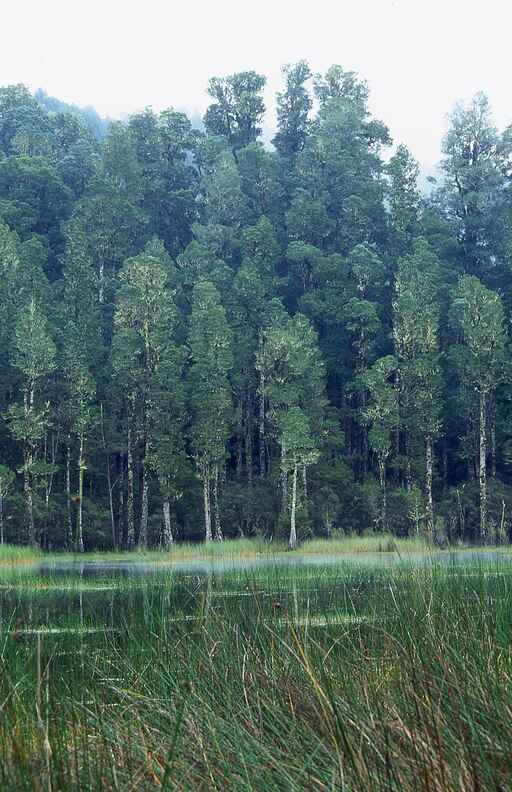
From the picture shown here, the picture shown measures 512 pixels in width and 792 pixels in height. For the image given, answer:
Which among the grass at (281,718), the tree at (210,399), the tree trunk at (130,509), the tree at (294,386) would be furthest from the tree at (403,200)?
the grass at (281,718)

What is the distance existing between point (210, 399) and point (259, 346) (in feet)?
22.8

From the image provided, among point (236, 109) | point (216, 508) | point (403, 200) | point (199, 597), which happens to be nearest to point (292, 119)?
point (236, 109)

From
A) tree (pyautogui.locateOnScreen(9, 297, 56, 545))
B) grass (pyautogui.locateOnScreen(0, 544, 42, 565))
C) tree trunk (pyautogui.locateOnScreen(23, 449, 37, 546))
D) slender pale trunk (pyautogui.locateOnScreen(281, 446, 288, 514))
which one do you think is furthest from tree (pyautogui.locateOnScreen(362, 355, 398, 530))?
grass (pyautogui.locateOnScreen(0, 544, 42, 565))

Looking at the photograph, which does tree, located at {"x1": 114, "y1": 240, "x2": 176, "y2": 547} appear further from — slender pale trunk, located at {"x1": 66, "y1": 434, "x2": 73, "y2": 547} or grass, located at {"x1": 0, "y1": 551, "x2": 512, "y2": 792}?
grass, located at {"x1": 0, "y1": 551, "x2": 512, "y2": 792}

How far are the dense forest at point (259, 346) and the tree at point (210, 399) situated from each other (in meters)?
0.10

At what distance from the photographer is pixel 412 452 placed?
46.1 m

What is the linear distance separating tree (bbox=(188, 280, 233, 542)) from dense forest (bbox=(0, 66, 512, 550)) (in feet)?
0.32

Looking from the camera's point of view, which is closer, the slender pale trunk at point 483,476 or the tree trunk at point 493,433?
the slender pale trunk at point 483,476

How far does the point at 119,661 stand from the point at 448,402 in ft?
148

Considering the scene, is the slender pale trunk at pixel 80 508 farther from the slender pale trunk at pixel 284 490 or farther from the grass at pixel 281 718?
the grass at pixel 281 718

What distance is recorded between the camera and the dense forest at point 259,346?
4275cm

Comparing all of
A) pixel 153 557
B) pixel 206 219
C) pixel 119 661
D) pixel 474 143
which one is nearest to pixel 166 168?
pixel 206 219

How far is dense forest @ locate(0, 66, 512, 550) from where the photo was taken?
42.8 m

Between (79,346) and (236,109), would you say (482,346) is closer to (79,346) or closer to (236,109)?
(79,346)
